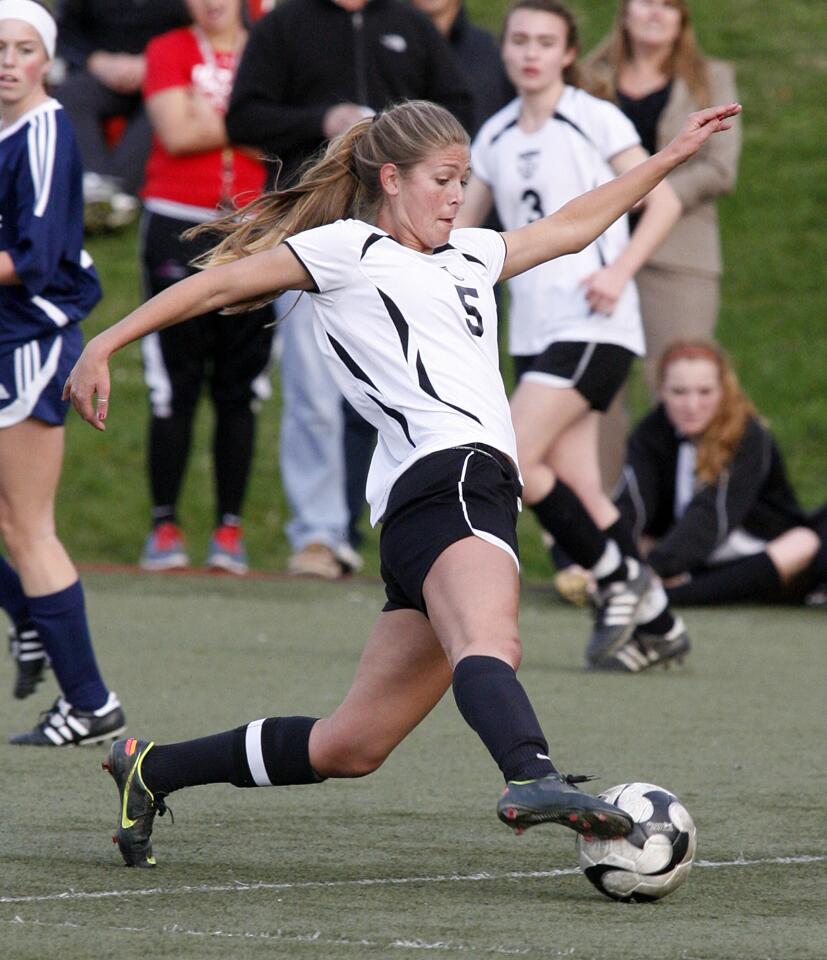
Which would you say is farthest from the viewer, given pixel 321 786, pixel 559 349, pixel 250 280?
pixel 559 349

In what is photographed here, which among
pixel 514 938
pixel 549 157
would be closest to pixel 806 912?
pixel 514 938

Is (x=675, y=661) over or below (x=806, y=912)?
below

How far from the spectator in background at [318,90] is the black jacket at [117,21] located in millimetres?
2901

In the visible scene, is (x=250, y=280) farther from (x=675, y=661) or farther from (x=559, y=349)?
(x=675, y=661)

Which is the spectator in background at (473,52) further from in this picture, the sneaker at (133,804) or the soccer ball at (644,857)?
the soccer ball at (644,857)

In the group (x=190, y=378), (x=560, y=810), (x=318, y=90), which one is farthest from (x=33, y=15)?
(x=190, y=378)

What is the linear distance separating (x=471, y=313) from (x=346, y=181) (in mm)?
484

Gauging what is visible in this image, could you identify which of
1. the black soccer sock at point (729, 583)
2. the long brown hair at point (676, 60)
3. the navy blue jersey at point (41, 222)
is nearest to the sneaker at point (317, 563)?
the black soccer sock at point (729, 583)

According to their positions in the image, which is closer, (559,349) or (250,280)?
(250,280)

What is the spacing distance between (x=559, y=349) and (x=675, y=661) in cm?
127

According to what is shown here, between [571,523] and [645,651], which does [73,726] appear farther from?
[645,651]

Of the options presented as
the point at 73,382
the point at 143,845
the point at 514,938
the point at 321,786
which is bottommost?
the point at 321,786

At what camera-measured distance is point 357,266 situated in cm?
415

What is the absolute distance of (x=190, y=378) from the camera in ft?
31.0
